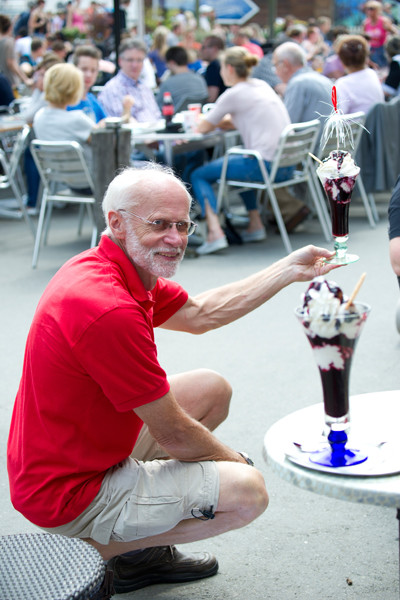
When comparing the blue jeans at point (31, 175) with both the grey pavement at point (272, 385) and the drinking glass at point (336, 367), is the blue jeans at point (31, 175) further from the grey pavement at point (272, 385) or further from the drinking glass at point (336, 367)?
the drinking glass at point (336, 367)

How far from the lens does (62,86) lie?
6223mm

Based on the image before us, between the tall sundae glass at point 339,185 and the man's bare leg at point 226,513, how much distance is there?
0.67 metres

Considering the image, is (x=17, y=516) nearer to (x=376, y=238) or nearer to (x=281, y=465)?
(x=281, y=465)

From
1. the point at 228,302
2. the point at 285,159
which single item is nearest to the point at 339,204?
the point at 228,302

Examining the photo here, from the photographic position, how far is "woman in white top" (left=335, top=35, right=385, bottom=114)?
278 inches

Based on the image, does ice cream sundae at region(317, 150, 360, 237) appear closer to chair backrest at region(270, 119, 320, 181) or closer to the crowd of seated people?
the crowd of seated people

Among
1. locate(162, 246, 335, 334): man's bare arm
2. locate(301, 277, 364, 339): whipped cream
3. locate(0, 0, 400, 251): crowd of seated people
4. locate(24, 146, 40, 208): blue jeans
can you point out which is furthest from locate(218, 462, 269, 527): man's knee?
locate(24, 146, 40, 208): blue jeans

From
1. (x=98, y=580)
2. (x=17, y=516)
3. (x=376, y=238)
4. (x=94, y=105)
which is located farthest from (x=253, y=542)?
(x=94, y=105)

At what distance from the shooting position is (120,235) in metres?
2.22

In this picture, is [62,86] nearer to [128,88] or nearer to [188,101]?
[128,88]

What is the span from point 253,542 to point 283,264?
0.90 m

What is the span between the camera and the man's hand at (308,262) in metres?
2.40

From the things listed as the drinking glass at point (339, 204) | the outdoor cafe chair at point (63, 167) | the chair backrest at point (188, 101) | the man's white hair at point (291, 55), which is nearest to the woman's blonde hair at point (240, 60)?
the man's white hair at point (291, 55)

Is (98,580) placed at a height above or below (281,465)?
below
